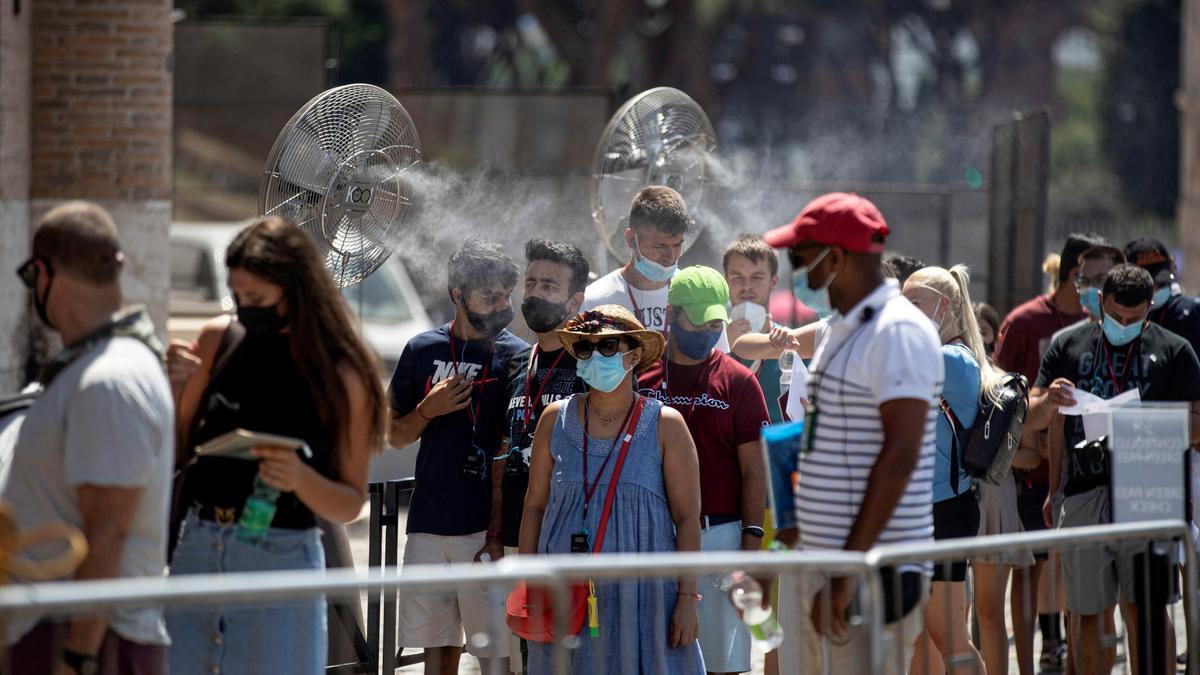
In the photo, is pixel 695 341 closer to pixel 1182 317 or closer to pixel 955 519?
pixel 955 519

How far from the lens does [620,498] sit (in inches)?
191

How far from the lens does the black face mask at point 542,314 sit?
215 inches

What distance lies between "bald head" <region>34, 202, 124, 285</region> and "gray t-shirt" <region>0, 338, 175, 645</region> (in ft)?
0.62

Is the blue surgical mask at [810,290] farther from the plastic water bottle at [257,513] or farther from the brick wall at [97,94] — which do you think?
the brick wall at [97,94]

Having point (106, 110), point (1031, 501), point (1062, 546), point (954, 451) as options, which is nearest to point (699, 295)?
point (954, 451)

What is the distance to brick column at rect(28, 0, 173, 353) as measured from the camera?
1016 centimetres

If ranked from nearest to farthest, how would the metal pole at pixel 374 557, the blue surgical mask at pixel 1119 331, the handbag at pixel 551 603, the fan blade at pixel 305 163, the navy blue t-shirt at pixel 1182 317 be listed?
the handbag at pixel 551 603
the fan blade at pixel 305 163
the metal pole at pixel 374 557
the blue surgical mask at pixel 1119 331
the navy blue t-shirt at pixel 1182 317

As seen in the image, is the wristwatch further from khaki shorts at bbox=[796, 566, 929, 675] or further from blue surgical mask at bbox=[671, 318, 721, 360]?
blue surgical mask at bbox=[671, 318, 721, 360]

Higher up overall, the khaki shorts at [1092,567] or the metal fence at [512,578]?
the metal fence at [512,578]

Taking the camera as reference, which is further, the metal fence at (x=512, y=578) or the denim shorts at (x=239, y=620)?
the denim shorts at (x=239, y=620)

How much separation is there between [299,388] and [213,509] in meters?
0.39

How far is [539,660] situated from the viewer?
4.89 meters

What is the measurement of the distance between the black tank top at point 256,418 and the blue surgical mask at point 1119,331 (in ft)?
12.3

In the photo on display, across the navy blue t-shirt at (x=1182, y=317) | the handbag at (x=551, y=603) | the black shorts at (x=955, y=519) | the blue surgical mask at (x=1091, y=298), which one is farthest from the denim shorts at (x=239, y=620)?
the navy blue t-shirt at (x=1182, y=317)
